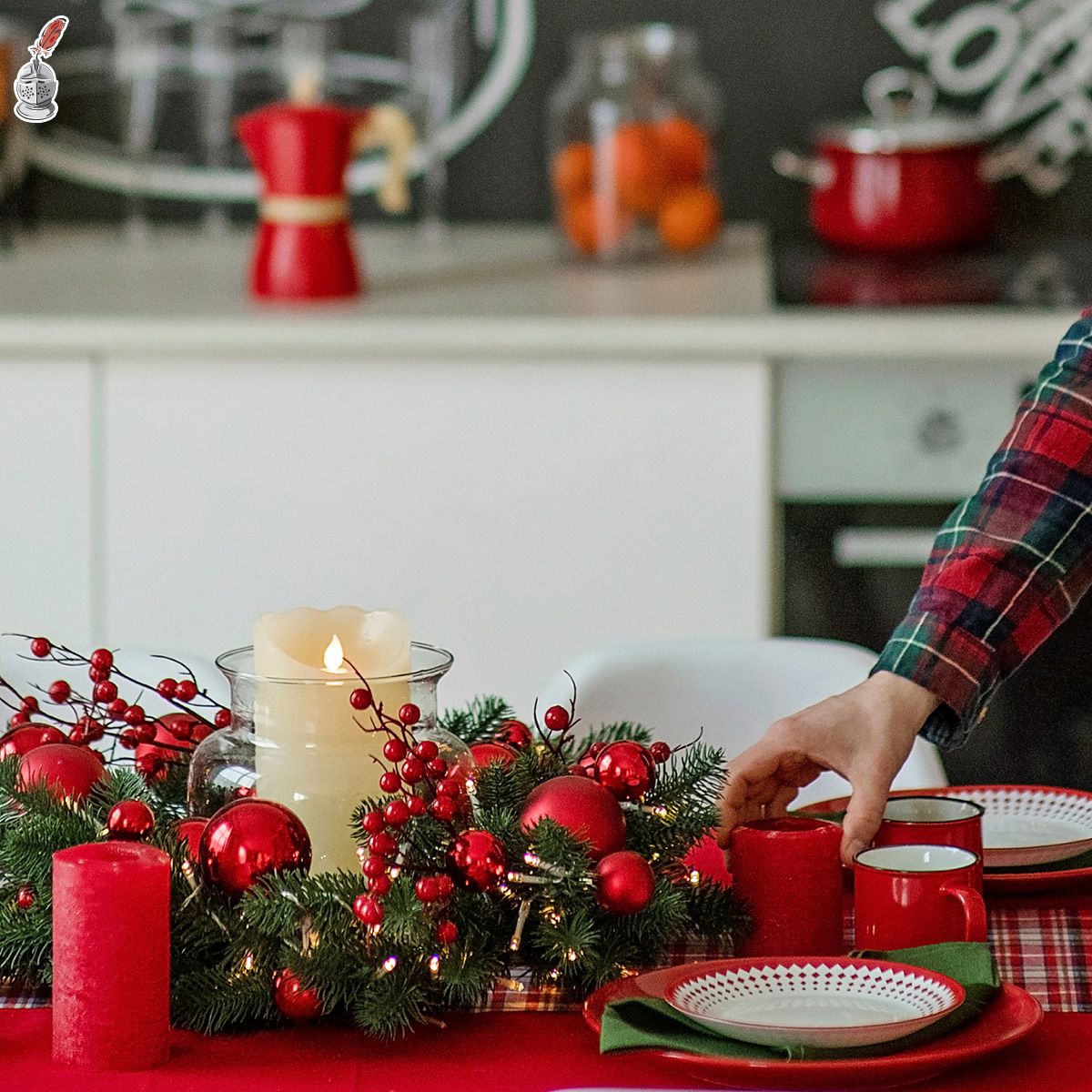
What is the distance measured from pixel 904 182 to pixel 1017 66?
0.36m

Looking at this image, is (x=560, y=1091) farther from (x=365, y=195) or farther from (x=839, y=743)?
(x=365, y=195)

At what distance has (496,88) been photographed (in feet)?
8.39

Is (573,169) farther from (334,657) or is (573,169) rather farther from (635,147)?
(334,657)

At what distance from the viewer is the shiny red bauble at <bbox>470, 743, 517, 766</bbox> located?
92cm

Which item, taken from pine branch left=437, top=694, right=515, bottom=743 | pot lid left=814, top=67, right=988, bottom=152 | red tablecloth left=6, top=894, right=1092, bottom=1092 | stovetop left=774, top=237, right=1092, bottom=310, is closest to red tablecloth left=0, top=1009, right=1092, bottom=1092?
red tablecloth left=6, top=894, right=1092, bottom=1092

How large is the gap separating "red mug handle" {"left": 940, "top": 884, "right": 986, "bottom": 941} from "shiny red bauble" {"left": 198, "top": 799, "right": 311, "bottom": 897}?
0.28 m

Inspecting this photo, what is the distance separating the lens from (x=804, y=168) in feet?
7.80

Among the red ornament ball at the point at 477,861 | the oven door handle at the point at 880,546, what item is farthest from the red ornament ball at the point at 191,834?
the oven door handle at the point at 880,546

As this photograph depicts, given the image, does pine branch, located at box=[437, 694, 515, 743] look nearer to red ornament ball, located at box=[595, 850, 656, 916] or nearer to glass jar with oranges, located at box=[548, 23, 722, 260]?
red ornament ball, located at box=[595, 850, 656, 916]

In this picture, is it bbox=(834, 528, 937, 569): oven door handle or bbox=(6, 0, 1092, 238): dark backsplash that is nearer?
bbox=(834, 528, 937, 569): oven door handle

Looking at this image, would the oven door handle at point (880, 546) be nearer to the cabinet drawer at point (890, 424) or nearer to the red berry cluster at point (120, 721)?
the cabinet drawer at point (890, 424)

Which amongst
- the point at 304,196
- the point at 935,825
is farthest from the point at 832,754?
the point at 304,196

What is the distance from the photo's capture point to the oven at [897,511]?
1.97 m

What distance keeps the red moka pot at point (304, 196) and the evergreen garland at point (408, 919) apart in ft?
4.10
